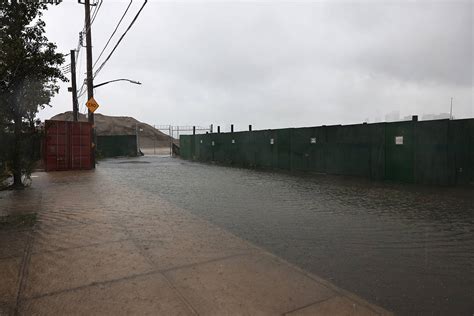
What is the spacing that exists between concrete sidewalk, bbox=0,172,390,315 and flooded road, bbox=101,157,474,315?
0.45m

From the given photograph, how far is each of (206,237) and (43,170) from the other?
14.5 meters

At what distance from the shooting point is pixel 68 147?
16484mm

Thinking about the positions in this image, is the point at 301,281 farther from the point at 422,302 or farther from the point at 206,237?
the point at 206,237

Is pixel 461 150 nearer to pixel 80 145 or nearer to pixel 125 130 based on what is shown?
pixel 80 145

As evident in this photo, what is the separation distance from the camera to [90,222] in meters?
5.91

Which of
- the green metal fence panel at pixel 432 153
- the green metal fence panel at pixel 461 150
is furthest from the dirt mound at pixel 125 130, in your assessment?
the green metal fence panel at pixel 461 150

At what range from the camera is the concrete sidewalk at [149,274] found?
3010 mm

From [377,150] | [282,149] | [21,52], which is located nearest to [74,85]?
[282,149]

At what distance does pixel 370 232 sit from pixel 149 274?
3.71m

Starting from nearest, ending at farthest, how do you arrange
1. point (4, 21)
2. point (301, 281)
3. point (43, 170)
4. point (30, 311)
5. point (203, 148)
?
1. point (30, 311)
2. point (301, 281)
3. point (4, 21)
4. point (43, 170)
5. point (203, 148)

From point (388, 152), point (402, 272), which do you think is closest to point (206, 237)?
point (402, 272)

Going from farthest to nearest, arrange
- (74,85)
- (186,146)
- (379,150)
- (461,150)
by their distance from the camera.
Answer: (186,146), (74,85), (379,150), (461,150)

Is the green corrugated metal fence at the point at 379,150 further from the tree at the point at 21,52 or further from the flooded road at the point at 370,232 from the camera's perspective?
the tree at the point at 21,52

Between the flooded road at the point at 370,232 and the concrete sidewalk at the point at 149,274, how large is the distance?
45 centimetres
